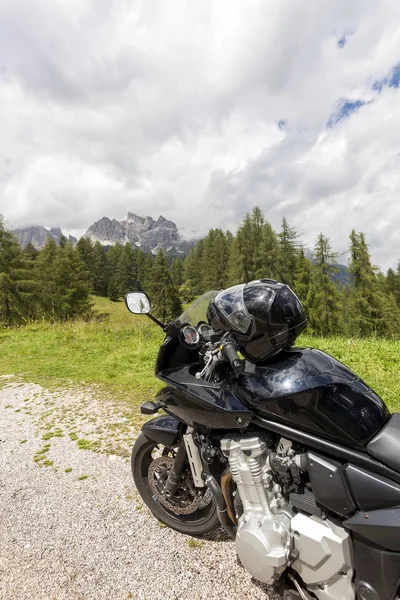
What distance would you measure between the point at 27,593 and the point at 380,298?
1177 inches

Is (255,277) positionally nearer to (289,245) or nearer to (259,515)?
(289,245)

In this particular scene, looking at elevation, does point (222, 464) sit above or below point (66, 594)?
above

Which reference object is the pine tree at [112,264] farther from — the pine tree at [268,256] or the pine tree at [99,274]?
the pine tree at [268,256]

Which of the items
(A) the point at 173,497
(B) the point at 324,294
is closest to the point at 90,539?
(A) the point at 173,497

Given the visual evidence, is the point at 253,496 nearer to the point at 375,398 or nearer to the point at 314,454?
the point at 314,454

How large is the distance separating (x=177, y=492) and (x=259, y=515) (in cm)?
101

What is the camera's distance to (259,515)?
1831 mm

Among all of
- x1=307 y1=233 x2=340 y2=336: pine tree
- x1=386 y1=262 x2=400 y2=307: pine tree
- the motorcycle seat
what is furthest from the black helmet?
x1=386 y1=262 x2=400 y2=307: pine tree

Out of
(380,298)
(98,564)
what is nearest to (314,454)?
(98,564)

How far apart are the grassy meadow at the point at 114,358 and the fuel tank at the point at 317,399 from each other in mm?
3516

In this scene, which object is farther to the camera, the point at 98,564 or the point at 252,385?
the point at 98,564

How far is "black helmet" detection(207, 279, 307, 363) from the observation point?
183 cm

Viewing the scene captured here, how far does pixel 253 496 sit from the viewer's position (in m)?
1.85

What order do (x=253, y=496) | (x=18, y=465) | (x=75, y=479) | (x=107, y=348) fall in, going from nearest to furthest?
(x=253, y=496) < (x=75, y=479) < (x=18, y=465) < (x=107, y=348)
